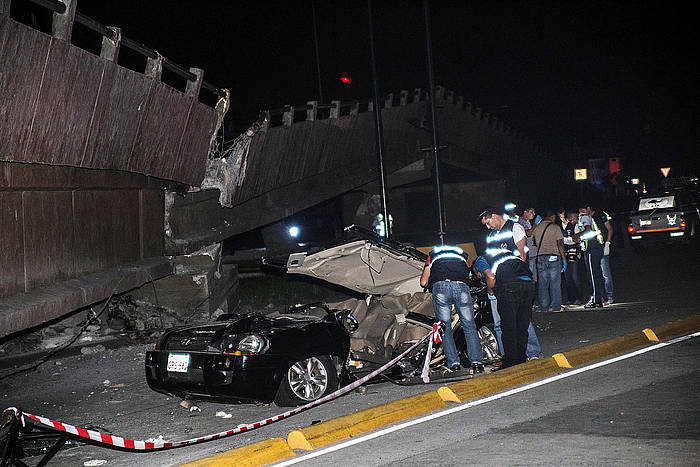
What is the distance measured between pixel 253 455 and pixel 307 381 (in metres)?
2.02

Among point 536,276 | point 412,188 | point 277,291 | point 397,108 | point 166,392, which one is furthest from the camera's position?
point 412,188

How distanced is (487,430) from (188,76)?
31.1ft

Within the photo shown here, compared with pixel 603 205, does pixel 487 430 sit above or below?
below

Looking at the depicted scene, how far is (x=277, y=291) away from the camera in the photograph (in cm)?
1845

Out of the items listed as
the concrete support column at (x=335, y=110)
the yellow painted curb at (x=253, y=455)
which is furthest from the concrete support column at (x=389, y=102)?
the yellow painted curb at (x=253, y=455)

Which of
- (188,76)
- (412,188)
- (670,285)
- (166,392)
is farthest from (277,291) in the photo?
(412,188)

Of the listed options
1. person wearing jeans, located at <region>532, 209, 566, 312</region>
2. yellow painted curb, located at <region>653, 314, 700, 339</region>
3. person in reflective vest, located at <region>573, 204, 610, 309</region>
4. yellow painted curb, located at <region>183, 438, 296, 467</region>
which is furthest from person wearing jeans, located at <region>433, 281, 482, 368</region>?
person in reflective vest, located at <region>573, 204, 610, 309</region>

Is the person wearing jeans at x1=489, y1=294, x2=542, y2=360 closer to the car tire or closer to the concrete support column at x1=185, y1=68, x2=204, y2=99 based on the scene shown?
the car tire

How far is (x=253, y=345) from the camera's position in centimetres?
777

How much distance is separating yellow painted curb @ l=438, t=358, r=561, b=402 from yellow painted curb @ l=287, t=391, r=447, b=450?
0.60 ft

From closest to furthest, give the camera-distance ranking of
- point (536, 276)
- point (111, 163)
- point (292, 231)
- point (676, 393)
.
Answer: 1. point (676, 393)
2. point (111, 163)
3. point (536, 276)
4. point (292, 231)

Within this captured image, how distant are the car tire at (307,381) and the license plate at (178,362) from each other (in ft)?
3.11

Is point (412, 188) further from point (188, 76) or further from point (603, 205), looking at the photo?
point (188, 76)

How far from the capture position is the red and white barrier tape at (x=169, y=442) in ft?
19.5
